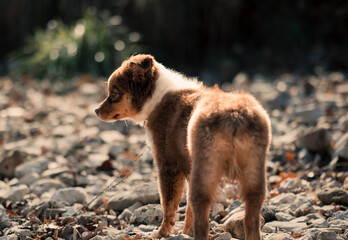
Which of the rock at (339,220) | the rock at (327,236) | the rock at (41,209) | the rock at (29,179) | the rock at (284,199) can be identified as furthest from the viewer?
the rock at (29,179)

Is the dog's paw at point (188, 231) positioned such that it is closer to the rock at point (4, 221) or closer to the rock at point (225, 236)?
the rock at point (225, 236)

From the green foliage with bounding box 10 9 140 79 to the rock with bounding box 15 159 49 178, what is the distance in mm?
7216

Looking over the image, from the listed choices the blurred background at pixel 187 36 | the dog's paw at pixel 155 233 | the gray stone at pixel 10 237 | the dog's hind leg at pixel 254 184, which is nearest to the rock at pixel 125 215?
the dog's paw at pixel 155 233

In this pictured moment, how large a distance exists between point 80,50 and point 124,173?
27.3 ft

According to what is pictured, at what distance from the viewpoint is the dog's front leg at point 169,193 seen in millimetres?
4652

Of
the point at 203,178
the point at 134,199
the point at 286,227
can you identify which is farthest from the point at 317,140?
the point at 203,178

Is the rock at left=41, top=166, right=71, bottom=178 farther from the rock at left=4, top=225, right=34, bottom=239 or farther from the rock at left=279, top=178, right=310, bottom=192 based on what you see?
the rock at left=279, top=178, right=310, bottom=192

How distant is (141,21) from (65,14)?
2.68 m

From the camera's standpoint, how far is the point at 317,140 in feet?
23.4

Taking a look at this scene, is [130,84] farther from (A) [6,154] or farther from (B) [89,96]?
(B) [89,96]

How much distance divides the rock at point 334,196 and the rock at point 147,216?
A: 160 cm

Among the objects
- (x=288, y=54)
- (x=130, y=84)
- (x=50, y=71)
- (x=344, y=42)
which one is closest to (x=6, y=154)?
(x=130, y=84)

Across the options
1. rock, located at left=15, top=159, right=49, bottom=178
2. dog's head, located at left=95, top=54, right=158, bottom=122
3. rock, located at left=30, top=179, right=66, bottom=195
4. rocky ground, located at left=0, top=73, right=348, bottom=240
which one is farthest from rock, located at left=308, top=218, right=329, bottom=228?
rock, located at left=15, top=159, right=49, bottom=178

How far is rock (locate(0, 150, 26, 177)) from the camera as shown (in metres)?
6.96
